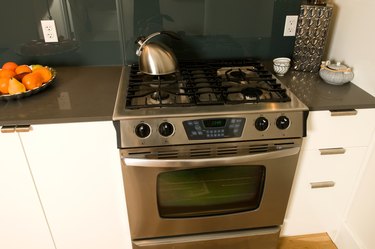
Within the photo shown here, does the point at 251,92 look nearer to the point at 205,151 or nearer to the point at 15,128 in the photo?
the point at 205,151

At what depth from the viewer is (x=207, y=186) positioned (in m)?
1.24

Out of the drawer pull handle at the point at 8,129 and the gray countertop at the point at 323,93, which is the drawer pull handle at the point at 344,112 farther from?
the drawer pull handle at the point at 8,129

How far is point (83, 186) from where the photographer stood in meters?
1.25

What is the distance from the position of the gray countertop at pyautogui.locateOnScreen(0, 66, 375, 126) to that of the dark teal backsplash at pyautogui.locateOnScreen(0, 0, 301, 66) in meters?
0.12

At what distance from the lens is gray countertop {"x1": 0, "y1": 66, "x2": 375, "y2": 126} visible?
3.54 ft

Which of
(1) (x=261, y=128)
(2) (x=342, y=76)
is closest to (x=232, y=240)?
(1) (x=261, y=128)

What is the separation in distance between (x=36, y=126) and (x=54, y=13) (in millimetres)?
647

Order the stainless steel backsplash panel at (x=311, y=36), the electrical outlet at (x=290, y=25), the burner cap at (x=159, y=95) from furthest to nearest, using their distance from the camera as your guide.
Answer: the electrical outlet at (x=290, y=25) → the stainless steel backsplash panel at (x=311, y=36) → the burner cap at (x=159, y=95)

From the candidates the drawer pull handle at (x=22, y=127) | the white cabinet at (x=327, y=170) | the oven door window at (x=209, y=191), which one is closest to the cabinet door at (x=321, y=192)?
the white cabinet at (x=327, y=170)

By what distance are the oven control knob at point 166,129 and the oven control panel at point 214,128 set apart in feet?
0.16

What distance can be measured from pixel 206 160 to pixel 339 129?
23.8 inches

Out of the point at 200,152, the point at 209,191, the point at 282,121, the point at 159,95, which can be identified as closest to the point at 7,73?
the point at 159,95

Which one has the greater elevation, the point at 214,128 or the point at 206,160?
the point at 214,128

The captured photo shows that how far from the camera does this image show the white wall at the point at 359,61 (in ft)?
4.22
